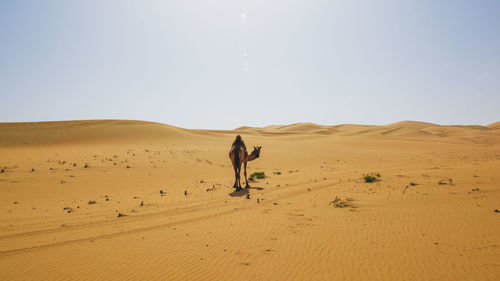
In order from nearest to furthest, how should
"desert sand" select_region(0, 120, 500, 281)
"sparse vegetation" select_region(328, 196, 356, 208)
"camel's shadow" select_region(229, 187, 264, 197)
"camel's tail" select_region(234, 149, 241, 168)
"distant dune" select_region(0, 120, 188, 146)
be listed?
"desert sand" select_region(0, 120, 500, 281) → "sparse vegetation" select_region(328, 196, 356, 208) → "camel's shadow" select_region(229, 187, 264, 197) → "camel's tail" select_region(234, 149, 241, 168) → "distant dune" select_region(0, 120, 188, 146)

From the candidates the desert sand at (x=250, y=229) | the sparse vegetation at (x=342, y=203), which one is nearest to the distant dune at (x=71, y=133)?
the desert sand at (x=250, y=229)

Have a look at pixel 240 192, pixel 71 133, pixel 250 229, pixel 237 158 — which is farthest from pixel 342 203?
pixel 71 133

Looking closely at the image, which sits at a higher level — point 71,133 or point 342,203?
point 71,133

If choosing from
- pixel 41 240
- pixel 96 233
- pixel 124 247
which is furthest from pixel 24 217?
pixel 124 247

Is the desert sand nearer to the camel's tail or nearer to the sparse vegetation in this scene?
the sparse vegetation

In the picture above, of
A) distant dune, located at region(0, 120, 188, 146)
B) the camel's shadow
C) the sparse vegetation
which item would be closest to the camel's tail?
the camel's shadow

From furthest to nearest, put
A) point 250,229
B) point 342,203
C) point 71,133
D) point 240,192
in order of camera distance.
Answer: point 71,133, point 240,192, point 342,203, point 250,229

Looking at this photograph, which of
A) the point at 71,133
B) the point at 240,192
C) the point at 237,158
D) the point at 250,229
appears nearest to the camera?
the point at 250,229

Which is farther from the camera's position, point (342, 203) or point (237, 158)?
point (237, 158)

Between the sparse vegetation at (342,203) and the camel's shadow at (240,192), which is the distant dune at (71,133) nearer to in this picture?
the camel's shadow at (240,192)

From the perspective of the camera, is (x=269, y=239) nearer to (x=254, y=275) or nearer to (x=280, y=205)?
(x=254, y=275)

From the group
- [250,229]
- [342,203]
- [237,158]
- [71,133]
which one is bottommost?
[250,229]

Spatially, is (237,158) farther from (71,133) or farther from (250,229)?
(71,133)

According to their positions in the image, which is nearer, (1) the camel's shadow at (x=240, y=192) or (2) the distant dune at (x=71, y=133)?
(1) the camel's shadow at (x=240, y=192)
